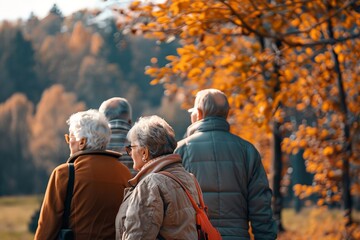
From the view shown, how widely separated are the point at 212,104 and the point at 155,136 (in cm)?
149

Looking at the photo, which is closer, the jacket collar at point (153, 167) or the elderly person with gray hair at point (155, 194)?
the elderly person with gray hair at point (155, 194)

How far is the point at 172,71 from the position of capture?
32.4 ft

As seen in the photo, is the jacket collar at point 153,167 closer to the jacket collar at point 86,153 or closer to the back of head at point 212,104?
the jacket collar at point 86,153

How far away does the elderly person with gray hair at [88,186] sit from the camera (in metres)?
4.95

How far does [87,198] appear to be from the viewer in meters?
5.02

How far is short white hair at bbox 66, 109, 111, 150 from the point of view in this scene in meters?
5.15

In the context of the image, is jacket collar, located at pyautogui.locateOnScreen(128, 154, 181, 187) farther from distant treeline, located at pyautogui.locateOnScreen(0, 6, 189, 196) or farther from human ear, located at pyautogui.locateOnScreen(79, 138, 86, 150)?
distant treeline, located at pyautogui.locateOnScreen(0, 6, 189, 196)

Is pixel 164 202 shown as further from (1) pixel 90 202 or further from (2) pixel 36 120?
(2) pixel 36 120

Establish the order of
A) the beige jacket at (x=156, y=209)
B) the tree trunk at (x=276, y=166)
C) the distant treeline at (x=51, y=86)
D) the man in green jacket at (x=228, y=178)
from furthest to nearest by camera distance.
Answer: the distant treeline at (x=51, y=86), the tree trunk at (x=276, y=166), the man in green jacket at (x=228, y=178), the beige jacket at (x=156, y=209)

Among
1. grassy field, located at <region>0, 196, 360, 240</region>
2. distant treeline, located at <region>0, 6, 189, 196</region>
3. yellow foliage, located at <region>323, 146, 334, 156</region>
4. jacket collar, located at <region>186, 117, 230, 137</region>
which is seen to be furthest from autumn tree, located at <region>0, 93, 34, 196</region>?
jacket collar, located at <region>186, 117, 230, 137</region>

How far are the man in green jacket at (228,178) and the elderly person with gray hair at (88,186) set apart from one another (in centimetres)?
87

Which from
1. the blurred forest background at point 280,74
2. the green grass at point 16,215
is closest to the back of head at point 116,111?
the blurred forest background at point 280,74

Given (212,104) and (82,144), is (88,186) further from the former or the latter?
(212,104)

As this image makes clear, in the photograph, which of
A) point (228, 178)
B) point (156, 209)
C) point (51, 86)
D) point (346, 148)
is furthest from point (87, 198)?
point (51, 86)
